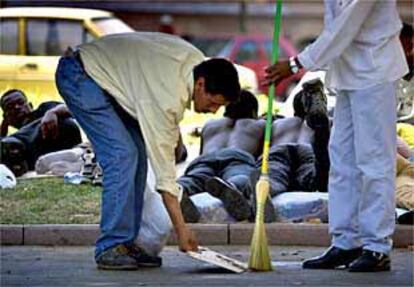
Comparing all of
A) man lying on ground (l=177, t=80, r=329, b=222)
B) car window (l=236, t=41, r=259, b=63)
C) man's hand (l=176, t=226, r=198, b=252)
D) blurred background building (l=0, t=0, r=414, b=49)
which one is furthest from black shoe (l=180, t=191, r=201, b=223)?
blurred background building (l=0, t=0, r=414, b=49)

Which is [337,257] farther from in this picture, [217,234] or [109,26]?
[109,26]

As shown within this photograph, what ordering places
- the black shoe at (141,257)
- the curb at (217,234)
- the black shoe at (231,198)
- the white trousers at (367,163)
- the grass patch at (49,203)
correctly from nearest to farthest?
the white trousers at (367,163), the black shoe at (141,257), the curb at (217,234), the black shoe at (231,198), the grass patch at (49,203)

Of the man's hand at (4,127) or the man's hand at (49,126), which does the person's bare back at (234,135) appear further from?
the man's hand at (4,127)

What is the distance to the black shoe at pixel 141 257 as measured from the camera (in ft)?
26.3

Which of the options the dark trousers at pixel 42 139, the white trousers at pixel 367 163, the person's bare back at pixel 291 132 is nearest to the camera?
the white trousers at pixel 367 163

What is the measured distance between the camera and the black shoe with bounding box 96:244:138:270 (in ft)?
26.0

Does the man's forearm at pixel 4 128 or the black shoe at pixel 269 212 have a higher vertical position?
the black shoe at pixel 269 212

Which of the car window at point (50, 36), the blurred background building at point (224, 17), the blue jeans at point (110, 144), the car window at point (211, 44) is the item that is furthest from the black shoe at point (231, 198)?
the blurred background building at point (224, 17)

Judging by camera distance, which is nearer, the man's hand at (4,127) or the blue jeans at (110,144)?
the blue jeans at (110,144)

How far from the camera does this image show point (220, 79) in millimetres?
7484

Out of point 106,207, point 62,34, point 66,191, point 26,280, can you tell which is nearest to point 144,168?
point 106,207

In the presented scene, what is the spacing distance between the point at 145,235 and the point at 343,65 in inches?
58.4

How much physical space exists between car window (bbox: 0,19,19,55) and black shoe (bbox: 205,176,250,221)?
396 inches

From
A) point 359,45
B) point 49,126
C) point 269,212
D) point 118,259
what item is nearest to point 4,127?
point 49,126
